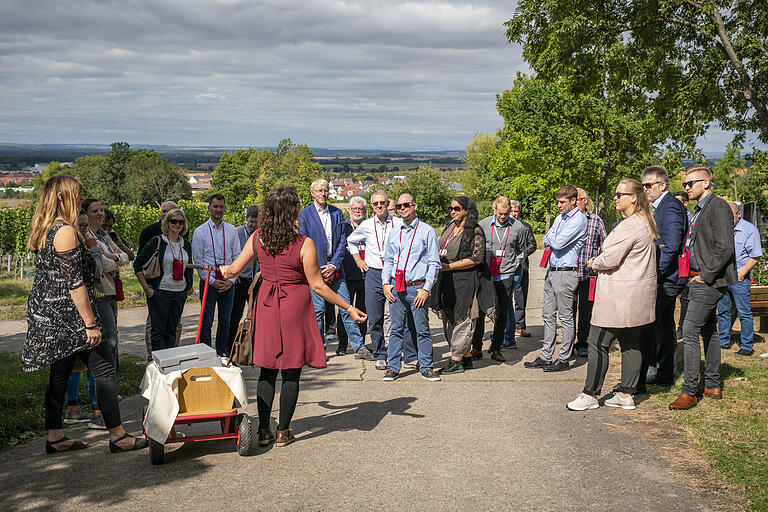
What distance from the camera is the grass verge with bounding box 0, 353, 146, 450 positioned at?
223 inches

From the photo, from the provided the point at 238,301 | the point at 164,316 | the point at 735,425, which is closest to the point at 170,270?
the point at 164,316

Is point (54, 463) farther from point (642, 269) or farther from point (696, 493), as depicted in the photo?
point (642, 269)

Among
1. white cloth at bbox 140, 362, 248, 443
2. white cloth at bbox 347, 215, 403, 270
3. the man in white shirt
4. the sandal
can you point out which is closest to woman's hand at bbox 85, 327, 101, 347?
white cloth at bbox 140, 362, 248, 443

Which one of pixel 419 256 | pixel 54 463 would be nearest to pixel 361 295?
pixel 419 256

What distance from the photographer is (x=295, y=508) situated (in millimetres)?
4125

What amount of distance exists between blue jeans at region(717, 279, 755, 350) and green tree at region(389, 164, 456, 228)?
7658 cm

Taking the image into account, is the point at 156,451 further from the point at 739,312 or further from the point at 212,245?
the point at 739,312

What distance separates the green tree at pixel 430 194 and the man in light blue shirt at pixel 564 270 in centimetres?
7782

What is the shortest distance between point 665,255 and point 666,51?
1125 cm

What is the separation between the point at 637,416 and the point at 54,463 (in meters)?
4.77

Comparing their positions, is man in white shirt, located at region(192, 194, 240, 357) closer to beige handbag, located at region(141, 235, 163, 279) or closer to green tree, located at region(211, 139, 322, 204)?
beige handbag, located at region(141, 235, 163, 279)

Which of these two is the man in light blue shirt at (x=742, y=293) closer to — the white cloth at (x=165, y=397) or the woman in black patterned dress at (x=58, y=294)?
the white cloth at (x=165, y=397)

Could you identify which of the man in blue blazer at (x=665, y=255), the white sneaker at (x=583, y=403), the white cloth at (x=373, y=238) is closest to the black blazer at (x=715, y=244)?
the man in blue blazer at (x=665, y=255)

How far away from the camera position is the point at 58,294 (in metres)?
4.93
